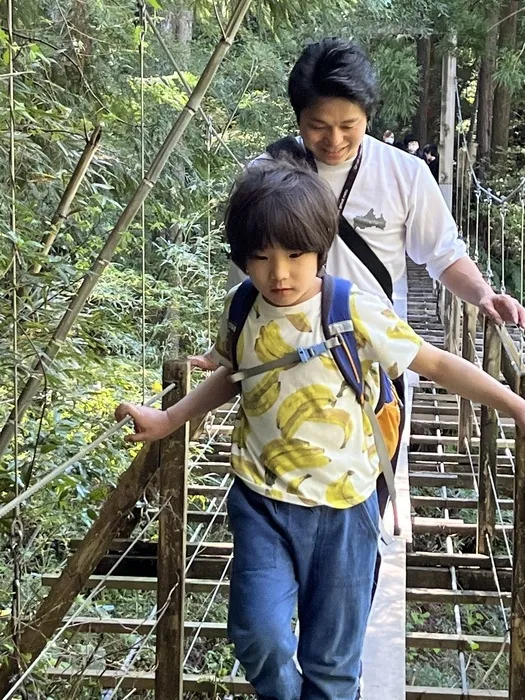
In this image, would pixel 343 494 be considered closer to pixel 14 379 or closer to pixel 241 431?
pixel 241 431

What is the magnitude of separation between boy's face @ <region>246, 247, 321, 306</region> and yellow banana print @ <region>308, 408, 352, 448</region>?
15 cm

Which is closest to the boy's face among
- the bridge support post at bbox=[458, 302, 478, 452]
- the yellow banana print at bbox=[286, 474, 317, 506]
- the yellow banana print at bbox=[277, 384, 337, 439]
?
the yellow banana print at bbox=[277, 384, 337, 439]

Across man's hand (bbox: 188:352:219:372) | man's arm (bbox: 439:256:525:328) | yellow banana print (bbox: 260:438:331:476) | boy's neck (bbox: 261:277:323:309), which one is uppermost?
man's arm (bbox: 439:256:525:328)

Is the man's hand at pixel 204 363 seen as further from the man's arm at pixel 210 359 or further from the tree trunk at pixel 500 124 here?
the tree trunk at pixel 500 124

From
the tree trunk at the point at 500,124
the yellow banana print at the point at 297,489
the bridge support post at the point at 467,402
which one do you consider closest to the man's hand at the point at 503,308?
the yellow banana print at the point at 297,489

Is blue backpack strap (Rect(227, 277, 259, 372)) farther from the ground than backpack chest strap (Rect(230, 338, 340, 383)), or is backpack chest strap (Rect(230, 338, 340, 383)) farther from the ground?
blue backpack strap (Rect(227, 277, 259, 372))

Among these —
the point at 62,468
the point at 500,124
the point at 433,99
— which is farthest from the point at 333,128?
the point at 433,99

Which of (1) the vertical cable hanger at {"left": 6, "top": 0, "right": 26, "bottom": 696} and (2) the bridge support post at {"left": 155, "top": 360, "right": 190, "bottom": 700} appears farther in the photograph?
(2) the bridge support post at {"left": 155, "top": 360, "right": 190, "bottom": 700}

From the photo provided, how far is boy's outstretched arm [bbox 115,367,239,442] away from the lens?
121cm

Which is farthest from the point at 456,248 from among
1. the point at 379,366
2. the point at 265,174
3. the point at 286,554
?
the point at 286,554

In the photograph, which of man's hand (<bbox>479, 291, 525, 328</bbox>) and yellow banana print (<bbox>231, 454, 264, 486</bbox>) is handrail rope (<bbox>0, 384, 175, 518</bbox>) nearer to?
yellow banana print (<bbox>231, 454, 264, 486</bbox>)

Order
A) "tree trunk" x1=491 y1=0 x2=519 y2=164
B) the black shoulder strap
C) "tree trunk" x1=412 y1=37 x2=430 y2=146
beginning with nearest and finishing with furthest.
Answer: the black shoulder strap < "tree trunk" x1=491 y1=0 x2=519 y2=164 < "tree trunk" x1=412 y1=37 x2=430 y2=146

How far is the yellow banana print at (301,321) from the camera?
3.57 ft

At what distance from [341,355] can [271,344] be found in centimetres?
9
